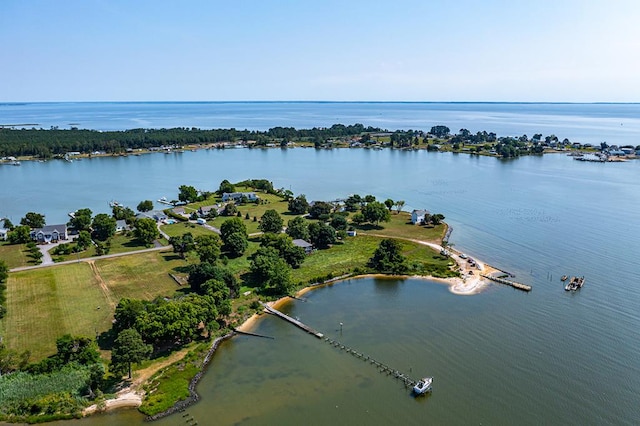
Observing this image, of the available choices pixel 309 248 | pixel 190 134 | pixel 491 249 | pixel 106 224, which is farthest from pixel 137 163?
pixel 491 249

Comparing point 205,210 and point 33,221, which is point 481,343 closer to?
point 205,210

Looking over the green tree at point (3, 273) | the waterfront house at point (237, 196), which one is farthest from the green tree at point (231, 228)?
the waterfront house at point (237, 196)

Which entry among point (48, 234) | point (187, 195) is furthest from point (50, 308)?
point (187, 195)

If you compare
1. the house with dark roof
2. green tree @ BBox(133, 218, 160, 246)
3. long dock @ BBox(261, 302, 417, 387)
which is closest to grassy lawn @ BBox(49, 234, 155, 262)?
green tree @ BBox(133, 218, 160, 246)

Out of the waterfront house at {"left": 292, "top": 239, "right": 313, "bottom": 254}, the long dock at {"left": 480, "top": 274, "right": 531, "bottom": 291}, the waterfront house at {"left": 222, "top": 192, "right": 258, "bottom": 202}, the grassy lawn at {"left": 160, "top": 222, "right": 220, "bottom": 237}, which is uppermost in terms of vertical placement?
the waterfront house at {"left": 222, "top": 192, "right": 258, "bottom": 202}

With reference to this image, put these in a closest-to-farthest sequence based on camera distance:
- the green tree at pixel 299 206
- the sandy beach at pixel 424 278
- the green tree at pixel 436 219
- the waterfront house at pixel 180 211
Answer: the sandy beach at pixel 424 278, the green tree at pixel 436 219, the waterfront house at pixel 180 211, the green tree at pixel 299 206

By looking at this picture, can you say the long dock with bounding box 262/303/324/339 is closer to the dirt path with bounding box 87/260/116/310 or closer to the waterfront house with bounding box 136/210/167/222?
the dirt path with bounding box 87/260/116/310

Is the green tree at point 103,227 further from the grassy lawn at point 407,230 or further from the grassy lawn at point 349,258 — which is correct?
the grassy lawn at point 407,230
